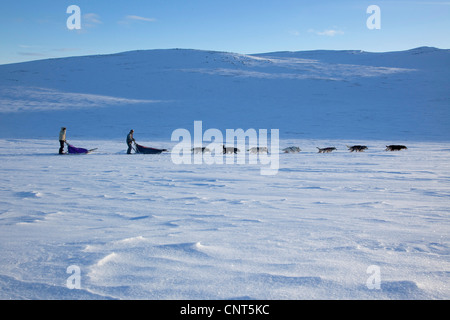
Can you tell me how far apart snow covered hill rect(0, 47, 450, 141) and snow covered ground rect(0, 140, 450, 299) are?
1733cm

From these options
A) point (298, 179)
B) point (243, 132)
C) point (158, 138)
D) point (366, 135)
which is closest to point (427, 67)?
point (366, 135)

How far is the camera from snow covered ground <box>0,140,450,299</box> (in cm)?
280

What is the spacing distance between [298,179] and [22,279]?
6599 millimetres

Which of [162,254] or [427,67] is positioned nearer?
[162,254]

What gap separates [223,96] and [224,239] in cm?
3268

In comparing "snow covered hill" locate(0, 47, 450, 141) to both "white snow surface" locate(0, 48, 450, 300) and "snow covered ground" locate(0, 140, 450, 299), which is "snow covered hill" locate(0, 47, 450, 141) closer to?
"white snow surface" locate(0, 48, 450, 300)

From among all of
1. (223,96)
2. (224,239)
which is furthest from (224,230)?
(223,96)

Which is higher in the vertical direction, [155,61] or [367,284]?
[155,61]

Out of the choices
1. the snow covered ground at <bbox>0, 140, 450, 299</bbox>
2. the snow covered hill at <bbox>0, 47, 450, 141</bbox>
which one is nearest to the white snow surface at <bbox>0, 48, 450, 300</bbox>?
the snow covered ground at <bbox>0, 140, 450, 299</bbox>

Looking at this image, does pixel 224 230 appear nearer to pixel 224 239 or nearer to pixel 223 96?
pixel 224 239

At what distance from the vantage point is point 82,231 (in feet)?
13.7

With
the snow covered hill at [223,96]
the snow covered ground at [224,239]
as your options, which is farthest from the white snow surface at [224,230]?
the snow covered hill at [223,96]
